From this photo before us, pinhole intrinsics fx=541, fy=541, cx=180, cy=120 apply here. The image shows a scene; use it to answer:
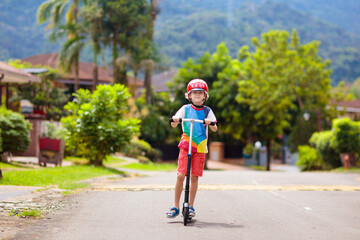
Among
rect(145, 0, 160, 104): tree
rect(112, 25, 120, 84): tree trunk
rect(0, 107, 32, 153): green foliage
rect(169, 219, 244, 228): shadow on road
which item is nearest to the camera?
rect(169, 219, 244, 228): shadow on road

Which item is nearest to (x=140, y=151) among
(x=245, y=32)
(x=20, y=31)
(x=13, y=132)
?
(x=13, y=132)

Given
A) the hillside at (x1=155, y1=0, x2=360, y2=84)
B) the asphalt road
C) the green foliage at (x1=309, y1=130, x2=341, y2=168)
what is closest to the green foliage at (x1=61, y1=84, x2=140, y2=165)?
the asphalt road

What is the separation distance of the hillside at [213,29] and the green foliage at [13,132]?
68.1 m

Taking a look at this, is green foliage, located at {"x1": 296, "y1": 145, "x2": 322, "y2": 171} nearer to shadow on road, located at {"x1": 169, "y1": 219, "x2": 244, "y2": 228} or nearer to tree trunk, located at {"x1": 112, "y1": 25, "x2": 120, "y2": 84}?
tree trunk, located at {"x1": 112, "y1": 25, "x2": 120, "y2": 84}

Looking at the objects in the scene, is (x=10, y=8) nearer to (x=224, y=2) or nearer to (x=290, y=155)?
(x=290, y=155)

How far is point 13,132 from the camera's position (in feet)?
58.2

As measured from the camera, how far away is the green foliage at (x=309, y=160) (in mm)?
34750

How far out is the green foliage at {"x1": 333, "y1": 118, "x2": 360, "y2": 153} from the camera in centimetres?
2877

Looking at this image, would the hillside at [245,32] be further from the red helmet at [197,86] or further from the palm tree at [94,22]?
the red helmet at [197,86]

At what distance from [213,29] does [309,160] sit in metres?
92.5

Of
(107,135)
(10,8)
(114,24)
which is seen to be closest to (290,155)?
(114,24)

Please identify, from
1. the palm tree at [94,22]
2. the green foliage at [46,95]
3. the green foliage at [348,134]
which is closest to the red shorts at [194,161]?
the green foliage at [348,134]

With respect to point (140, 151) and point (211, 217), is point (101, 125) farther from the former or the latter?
point (140, 151)

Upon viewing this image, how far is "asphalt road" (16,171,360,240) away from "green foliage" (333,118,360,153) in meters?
18.3
